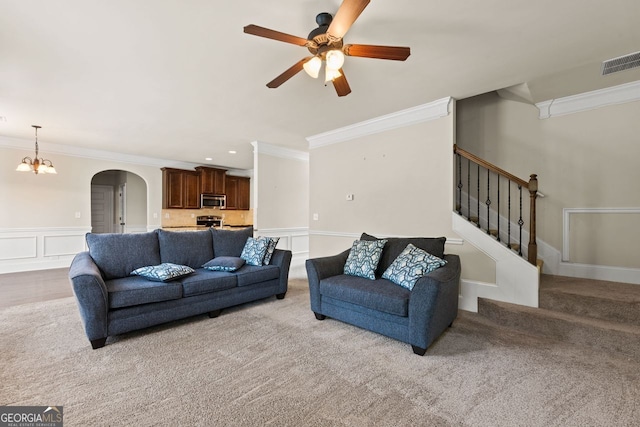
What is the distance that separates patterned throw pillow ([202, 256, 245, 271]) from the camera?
336 centimetres

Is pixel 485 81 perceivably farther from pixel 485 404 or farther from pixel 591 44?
pixel 485 404

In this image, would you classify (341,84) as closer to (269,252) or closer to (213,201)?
(269,252)

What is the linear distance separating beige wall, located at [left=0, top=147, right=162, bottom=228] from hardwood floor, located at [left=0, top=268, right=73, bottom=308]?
1019 millimetres

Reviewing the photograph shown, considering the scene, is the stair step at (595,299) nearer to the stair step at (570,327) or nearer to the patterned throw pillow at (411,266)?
the stair step at (570,327)

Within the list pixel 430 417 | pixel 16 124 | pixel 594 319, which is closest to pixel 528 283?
pixel 594 319

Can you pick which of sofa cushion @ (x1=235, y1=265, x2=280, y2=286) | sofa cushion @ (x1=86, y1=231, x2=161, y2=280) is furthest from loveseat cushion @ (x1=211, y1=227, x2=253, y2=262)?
sofa cushion @ (x1=86, y1=231, x2=161, y2=280)

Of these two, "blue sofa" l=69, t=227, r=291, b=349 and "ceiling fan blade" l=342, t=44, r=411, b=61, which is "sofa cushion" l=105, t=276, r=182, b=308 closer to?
"blue sofa" l=69, t=227, r=291, b=349

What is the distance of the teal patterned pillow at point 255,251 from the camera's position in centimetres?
368

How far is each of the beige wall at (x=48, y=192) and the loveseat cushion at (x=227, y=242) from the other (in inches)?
162

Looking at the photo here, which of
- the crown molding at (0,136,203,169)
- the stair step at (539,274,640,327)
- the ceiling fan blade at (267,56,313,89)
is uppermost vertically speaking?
the crown molding at (0,136,203,169)

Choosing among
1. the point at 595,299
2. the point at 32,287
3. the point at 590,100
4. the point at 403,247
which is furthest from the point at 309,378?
the point at 32,287

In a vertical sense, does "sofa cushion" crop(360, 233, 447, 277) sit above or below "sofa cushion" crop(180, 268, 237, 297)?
above

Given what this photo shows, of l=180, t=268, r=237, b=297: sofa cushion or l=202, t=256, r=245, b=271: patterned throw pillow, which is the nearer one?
l=180, t=268, r=237, b=297: sofa cushion

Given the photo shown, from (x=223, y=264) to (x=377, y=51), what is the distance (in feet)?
8.90
